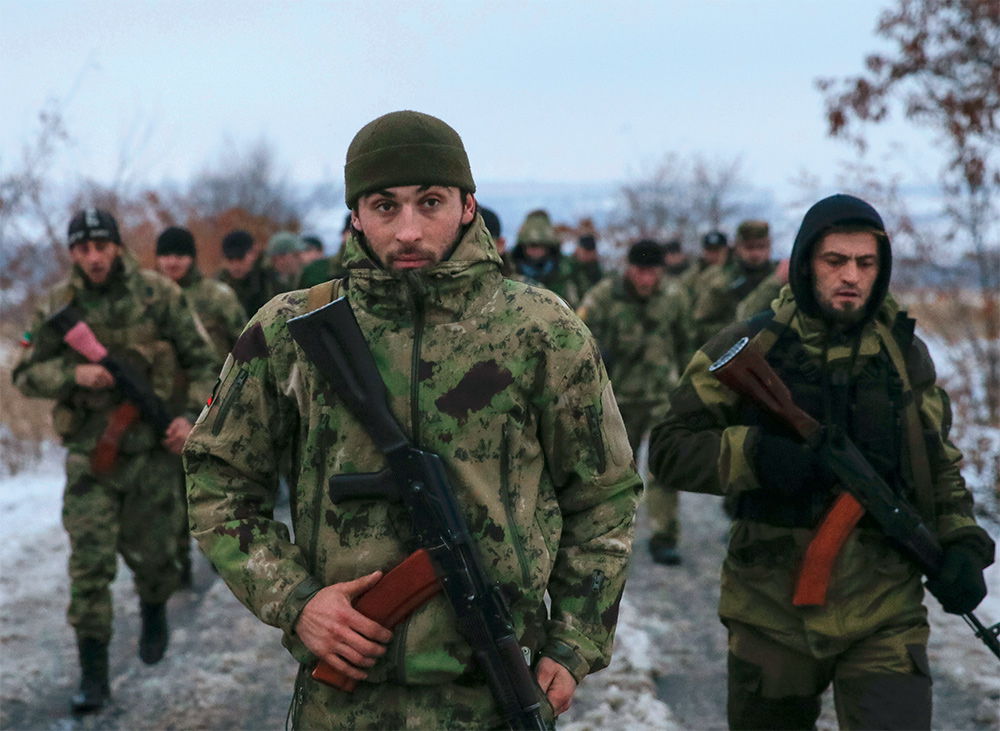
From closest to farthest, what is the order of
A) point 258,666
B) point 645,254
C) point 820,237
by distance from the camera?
point 820,237, point 258,666, point 645,254

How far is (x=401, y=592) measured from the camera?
194 cm

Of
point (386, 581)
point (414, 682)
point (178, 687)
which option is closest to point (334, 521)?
point (386, 581)

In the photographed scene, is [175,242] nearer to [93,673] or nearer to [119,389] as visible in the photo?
[119,389]

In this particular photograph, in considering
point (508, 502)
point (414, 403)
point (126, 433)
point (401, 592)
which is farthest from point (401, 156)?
point (126, 433)

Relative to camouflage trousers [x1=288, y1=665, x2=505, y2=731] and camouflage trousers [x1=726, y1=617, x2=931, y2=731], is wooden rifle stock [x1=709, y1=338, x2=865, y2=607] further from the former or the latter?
camouflage trousers [x1=288, y1=665, x2=505, y2=731]

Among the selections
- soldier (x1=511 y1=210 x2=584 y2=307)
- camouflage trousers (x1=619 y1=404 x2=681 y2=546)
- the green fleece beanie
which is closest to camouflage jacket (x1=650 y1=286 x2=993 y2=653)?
the green fleece beanie

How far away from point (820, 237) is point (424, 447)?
173 centimetres

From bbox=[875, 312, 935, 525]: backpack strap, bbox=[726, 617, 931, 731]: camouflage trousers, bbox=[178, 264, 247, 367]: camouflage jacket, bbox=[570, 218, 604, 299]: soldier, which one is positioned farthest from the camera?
bbox=[570, 218, 604, 299]: soldier

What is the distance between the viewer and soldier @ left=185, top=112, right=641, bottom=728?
2.00 meters

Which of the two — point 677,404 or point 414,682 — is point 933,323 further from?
point 414,682

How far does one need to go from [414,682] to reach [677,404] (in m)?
1.58

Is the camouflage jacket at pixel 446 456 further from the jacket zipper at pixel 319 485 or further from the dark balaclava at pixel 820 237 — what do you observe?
the dark balaclava at pixel 820 237

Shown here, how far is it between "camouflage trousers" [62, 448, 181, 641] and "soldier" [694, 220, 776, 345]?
4225 mm

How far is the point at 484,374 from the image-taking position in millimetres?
2025
